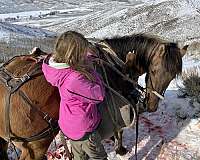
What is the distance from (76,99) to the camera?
3623mm

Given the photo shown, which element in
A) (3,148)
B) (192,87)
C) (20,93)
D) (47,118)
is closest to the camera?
(20,93)

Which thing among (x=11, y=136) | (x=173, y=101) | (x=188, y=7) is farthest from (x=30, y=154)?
(x=188, y=7)

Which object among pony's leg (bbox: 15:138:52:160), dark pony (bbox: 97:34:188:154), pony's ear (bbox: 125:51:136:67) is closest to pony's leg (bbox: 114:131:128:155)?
dark pony (bbox: 97:34:188:154)

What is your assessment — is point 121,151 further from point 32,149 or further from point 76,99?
point 76,99

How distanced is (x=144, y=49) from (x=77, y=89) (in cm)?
173

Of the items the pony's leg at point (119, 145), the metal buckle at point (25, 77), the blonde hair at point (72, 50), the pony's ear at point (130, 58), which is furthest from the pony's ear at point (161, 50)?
the metal buckle at point (25, 77)

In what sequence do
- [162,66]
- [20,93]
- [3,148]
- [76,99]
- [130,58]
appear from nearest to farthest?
[76,99] → [20,93] → [130,58] → [3,148] → [162,66]

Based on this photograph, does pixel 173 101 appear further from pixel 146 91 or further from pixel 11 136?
pixel 11 136

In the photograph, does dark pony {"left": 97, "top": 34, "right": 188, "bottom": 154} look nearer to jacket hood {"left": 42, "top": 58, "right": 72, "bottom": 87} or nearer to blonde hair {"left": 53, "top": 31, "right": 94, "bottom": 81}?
jacket hood {"left": 42, "top": 58, "right": 72, "bottom": 87}

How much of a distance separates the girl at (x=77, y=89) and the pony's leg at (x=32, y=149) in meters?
0.59

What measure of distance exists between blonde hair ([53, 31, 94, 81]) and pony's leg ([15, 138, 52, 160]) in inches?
48.5

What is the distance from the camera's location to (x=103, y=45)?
4.95m

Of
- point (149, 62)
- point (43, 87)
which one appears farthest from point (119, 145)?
point (43, 87)

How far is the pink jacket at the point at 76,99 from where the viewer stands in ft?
11.7
